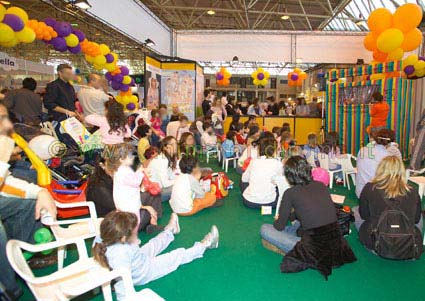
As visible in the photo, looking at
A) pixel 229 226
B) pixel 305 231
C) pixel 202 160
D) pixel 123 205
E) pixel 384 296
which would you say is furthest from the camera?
pixel 202 160

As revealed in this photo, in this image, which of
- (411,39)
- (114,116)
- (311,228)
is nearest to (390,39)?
(411,39)

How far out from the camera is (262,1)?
45.3 feet

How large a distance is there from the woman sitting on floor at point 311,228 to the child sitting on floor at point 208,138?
17.3 feet

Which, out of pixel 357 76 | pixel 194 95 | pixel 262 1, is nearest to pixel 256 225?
pixel 357 76

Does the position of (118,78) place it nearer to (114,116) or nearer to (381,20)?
(114,116)

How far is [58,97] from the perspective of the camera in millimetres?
4785

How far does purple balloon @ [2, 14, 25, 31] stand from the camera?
5350 millimetres

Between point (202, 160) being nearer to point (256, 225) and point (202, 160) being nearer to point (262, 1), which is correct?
point (256, 225)

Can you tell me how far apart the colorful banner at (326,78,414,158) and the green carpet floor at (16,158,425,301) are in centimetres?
577

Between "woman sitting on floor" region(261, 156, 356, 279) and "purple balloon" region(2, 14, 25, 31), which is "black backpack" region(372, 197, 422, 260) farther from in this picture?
"purple balloon" region(2, 14, 25, 31)

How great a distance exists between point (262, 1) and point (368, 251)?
12237mm

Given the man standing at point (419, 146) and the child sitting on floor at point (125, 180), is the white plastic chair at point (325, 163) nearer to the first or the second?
the man standing at point (419, 146)

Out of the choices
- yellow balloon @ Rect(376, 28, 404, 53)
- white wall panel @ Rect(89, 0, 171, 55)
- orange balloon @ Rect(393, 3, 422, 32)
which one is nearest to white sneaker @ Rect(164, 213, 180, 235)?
yellow balloon @ Rect(376, 28, 404, 53)

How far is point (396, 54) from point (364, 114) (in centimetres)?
154
